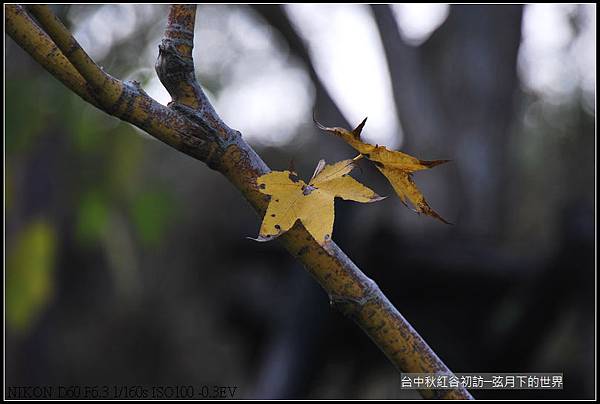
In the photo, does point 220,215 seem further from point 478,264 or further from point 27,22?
point 27,22

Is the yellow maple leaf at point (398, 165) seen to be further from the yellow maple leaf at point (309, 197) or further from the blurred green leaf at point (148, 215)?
the blurred green leaf at point (148, 215)

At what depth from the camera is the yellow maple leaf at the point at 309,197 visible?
1.30 feet

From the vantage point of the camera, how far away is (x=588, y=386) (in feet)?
7.07

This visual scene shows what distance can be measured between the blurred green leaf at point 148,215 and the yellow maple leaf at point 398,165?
7.80 ft

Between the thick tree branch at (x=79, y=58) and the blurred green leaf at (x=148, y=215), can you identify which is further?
the blurred green leaf at (x=148, y=215)

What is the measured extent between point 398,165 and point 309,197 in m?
0.07

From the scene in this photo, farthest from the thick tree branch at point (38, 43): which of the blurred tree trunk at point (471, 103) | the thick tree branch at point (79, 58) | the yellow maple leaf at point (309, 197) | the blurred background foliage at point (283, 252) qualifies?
the blurred tree trunk at point (471, 103)

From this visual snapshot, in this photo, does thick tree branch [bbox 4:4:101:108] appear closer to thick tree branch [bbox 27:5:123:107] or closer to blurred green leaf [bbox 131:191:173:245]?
thick tree branch [bbox 27:5:123:107]

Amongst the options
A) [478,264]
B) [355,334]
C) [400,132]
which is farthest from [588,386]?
[400,132]

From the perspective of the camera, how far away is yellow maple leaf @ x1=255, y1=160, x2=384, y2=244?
395 mm

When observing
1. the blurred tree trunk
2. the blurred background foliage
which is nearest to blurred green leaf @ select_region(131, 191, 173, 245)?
the blurred background foliage

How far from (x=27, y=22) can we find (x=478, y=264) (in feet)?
6.42

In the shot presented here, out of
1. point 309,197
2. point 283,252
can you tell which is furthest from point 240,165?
point 283,252

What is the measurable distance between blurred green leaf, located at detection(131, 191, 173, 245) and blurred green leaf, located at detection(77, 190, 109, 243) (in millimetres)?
146
